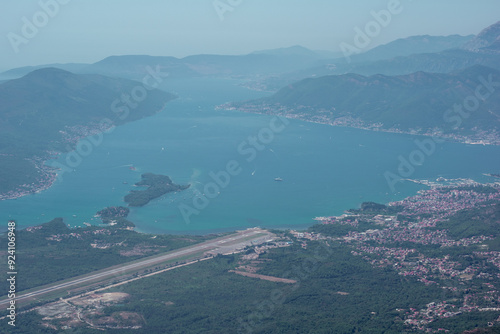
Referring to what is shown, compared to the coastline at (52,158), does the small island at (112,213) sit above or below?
below

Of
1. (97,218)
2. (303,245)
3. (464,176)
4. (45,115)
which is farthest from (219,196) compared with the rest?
(45,115)

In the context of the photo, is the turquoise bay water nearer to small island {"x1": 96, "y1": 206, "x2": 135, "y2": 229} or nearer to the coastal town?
small island {"x1": 96, "y1": 206, "x2": 135, "y2": 229}

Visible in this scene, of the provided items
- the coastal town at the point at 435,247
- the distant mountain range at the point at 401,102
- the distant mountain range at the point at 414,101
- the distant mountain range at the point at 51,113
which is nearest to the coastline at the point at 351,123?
the distant mountain range at the point at 414,101

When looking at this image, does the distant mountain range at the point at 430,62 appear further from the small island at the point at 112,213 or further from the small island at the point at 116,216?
the small island at the point at 116,216

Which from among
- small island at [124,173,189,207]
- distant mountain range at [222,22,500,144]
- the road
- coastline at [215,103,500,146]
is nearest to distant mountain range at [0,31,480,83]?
distant mountain range at [222,22,500,144]

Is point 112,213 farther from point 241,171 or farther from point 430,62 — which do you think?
point 430,62

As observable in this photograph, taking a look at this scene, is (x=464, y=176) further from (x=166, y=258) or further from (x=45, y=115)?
(x=45, y=115)
